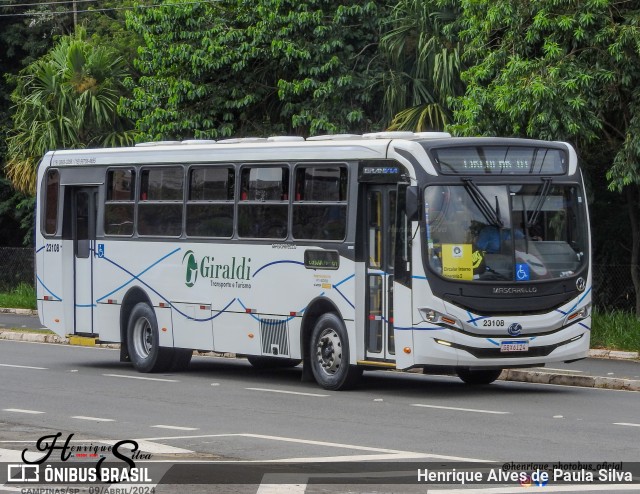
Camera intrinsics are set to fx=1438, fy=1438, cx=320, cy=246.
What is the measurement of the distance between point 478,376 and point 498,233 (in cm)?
264

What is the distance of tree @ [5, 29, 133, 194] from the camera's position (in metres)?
35.2

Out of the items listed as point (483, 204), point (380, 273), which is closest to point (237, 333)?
point (380, 273)

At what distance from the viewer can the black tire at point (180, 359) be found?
2122cm

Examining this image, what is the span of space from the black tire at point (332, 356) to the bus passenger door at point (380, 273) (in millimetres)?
369

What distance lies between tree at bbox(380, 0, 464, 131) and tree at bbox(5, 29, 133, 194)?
7.96 metres

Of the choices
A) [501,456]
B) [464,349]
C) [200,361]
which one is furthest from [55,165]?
[501,456]

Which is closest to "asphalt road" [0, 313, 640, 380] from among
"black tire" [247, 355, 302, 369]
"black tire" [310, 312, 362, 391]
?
"black tire" [310, 312, 362, 391]

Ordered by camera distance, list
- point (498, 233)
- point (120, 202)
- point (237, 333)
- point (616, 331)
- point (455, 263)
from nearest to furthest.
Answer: point (455, 263) < point (498, 233) < point (237, 333) < point (120, 202) < point (616, 331)

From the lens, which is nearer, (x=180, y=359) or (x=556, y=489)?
(x=556, y=489)

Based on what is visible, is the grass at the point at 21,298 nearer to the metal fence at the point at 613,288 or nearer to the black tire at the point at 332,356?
the metal fence at the point at 613,288

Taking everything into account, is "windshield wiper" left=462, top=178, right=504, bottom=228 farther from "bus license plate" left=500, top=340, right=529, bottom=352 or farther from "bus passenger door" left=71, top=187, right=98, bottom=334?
"bus passenger door" left=71, top=187, right=98, bottom=334

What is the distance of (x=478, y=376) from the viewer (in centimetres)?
1884

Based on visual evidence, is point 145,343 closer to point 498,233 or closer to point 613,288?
point 498,233

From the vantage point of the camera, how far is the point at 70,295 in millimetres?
22438
